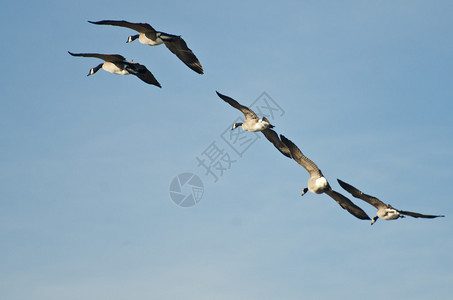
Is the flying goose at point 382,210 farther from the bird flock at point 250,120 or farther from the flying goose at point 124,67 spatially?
the flying goose at point 124,67

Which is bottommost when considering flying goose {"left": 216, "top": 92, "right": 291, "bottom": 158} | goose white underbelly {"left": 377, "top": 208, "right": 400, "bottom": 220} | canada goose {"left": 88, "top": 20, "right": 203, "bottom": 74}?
goose white underbelly {"left": 377, "top": 208, "right": 400, "bottom": 220}

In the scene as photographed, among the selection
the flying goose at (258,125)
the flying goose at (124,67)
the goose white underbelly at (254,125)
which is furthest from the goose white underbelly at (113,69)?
the goose white underbelly at (254,125)

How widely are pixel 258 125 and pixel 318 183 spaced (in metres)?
4.07

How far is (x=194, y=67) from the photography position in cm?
3559

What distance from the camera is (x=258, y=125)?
123ft

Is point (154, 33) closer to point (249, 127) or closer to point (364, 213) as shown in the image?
point (249, 127)

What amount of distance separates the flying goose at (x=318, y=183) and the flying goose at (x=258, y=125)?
3.43 ft

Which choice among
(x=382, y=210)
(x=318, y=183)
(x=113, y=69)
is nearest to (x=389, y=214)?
(x=382, y=210)

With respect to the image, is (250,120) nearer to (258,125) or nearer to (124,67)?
(258,125)

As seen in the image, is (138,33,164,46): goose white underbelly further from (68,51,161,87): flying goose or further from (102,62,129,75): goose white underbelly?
(102,62,129,75): goose white underbelly

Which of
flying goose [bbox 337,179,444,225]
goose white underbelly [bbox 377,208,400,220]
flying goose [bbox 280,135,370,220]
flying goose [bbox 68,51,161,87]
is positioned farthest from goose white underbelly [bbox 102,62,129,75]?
goose white underbelly [bbox 377,208,400,220]

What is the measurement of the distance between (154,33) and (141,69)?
186 centimetres

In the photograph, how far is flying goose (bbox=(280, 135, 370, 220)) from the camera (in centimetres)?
3631

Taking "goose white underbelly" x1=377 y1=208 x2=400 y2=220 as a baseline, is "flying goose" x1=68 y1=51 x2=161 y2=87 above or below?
above
